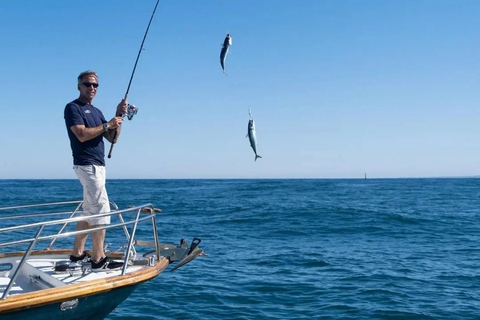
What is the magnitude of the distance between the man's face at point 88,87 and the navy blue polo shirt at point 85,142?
0.11m

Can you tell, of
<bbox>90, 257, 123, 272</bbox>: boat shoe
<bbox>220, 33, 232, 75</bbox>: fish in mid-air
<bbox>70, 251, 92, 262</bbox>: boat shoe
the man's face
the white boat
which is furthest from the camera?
<bbox>220, 33, 232, 75</bbox>: fish in mid-air

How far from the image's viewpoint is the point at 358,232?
18.9 m

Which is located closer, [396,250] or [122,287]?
[122,287]

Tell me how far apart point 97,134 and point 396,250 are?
38.7 feet

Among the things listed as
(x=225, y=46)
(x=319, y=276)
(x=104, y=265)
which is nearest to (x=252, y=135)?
(x=225, y=46)

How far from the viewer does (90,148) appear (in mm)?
5195

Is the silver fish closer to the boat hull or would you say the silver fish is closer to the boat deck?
the boat deck

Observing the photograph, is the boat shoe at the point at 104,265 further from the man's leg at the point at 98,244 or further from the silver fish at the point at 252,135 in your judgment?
the silver fish at the point at 252,135

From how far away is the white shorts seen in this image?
5.16 metres

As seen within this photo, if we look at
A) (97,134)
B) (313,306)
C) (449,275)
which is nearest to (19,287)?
(97,134)

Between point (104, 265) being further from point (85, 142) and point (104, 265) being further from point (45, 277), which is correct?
point (85, 142)

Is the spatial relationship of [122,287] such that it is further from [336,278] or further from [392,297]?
[336,278]

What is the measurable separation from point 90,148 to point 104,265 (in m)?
1.29

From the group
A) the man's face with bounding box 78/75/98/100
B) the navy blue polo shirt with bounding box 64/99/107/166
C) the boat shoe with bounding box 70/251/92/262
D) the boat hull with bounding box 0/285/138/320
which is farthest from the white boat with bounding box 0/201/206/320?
the man's face with bounding box 78/75/98/100
